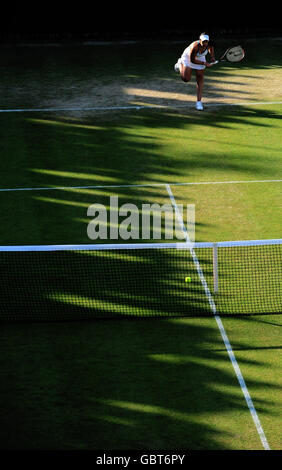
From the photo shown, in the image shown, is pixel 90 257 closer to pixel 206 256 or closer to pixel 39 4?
pixel 206 256

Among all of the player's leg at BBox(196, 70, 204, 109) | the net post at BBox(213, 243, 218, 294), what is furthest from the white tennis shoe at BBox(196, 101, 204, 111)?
the net post at BBox(213, 243, 218, 294)

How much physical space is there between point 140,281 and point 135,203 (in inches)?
120

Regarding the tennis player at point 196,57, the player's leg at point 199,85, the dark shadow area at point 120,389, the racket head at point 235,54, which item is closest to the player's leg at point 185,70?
the tennis player at point 196,57

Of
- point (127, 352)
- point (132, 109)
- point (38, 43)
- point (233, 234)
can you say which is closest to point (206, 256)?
point (233, 234)

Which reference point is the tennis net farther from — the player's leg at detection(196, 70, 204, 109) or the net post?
the player's leg at detection(196, 70, 204, 109)

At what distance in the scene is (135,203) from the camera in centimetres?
1479

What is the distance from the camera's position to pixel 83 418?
905 cm

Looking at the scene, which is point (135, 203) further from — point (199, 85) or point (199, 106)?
Result: point (199, 106)

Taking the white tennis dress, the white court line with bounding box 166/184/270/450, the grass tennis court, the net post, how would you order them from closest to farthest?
the white court line with bounding box 166/184/270/450 → the grass tennis court → the net post → the white tennis dress

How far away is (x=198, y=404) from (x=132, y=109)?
38.2 feet

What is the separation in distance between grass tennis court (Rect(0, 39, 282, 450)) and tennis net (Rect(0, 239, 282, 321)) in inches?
5.9

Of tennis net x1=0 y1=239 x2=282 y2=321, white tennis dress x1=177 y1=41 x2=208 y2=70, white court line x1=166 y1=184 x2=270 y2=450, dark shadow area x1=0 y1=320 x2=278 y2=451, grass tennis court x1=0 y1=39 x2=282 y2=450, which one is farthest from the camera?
white tennis dress x1=177 y1=41 x2=208 y2=70

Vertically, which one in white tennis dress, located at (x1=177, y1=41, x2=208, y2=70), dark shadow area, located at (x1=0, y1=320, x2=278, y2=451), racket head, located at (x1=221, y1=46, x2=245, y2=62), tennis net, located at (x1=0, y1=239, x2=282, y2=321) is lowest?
dark shadow area, located at (x1=0, y1=320, x2=278, y2=451)

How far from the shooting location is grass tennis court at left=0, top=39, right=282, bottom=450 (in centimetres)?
906
